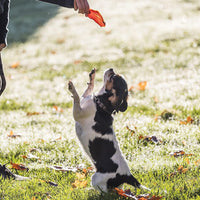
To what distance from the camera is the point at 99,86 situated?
343 inches

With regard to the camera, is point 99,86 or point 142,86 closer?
point 142,86

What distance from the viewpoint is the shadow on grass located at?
15392 millimetres

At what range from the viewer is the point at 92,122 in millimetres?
3783

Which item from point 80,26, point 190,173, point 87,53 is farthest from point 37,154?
point 80,26

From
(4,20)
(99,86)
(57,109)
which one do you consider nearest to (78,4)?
(4,20)

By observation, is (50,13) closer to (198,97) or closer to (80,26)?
(80,26)

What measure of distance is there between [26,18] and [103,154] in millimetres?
14534

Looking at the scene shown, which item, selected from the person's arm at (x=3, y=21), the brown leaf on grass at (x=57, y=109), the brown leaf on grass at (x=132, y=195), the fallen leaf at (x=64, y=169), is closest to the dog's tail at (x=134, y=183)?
the brown leaf on grass at (x=132, y=195)

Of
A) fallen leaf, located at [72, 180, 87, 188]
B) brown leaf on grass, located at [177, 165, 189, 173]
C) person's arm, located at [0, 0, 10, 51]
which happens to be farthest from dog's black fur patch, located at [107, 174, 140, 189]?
person's arm, located at [0, 0, 10, 51]

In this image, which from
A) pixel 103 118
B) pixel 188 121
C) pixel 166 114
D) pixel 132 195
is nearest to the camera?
pixel 132 195

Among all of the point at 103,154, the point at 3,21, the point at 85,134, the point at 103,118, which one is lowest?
the point at 103,154

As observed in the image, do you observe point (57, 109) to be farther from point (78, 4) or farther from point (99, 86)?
point (78, 4)

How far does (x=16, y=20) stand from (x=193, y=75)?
1056cm

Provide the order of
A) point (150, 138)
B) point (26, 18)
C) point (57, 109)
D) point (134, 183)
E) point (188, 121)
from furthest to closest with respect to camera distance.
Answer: point (26, 18) → point (57, 109) → point (188, 121) → point (150, 138) → point (134, 183)
